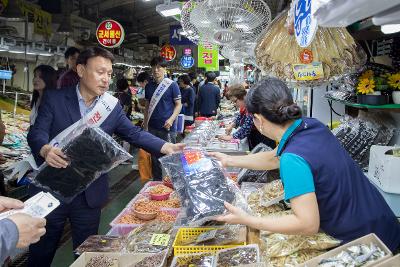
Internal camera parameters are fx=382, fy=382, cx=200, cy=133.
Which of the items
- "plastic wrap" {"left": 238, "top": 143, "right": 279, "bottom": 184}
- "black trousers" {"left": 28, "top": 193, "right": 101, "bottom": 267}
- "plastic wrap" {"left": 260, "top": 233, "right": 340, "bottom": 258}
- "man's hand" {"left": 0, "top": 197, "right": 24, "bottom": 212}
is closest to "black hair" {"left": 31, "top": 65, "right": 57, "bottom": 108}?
"black trousers" {"left": 28, "top": 193, "right": 101, "bottom": 267}

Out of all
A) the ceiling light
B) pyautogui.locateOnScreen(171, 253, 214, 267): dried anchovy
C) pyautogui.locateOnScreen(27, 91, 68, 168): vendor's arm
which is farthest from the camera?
the ceiling light

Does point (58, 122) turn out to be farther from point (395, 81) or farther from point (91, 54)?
point (395, 81)

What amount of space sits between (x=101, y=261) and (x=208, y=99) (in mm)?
10211

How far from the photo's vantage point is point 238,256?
7.11 ft

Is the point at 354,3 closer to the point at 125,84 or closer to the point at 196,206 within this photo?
the point at 196,206

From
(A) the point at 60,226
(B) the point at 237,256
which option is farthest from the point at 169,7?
(B) the point at 237,256

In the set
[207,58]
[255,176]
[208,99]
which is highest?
[207,58]

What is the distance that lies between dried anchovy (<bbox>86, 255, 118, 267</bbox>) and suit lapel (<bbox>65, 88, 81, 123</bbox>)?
1.24m

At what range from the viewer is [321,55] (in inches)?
125

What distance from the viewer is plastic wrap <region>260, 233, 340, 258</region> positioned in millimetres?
2104

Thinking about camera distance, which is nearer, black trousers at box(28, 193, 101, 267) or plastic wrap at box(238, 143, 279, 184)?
black trousers at box(28, 193, 101, 267)

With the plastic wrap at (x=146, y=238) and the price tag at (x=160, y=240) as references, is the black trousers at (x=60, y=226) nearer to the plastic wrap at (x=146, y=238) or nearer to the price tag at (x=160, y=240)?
the plastic wrap at (x=146, y=238)

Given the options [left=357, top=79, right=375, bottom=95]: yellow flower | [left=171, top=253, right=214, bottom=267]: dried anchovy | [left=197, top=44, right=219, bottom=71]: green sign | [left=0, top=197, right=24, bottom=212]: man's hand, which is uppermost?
[left=197, top=44, right=219, bottom=71]: green sign

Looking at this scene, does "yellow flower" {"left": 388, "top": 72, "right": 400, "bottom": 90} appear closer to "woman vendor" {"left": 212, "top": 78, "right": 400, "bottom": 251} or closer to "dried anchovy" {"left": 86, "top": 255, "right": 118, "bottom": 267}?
"woman vendor" {"left": 212, "top": 78, "right": 400, "bottom": 251}
